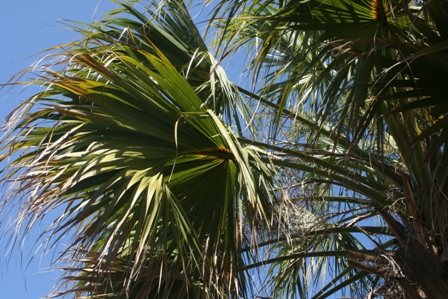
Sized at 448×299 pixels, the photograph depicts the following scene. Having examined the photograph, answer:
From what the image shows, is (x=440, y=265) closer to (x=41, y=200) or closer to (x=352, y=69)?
(x=352, y=69)

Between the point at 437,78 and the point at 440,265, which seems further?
the point at 440,265

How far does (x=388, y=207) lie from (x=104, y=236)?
1.71 m

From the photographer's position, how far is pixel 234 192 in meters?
3.95

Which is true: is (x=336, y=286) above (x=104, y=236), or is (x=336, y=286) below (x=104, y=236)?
below

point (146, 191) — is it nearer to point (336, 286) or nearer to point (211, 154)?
point (211, 154)

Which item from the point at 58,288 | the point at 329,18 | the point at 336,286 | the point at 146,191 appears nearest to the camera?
the point at 329,18

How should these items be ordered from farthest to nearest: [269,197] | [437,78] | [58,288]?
1. [58,288]
2. [269,197]
3. [437,78]

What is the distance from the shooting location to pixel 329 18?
332cm

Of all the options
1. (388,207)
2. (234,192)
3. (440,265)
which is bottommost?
(440,265)

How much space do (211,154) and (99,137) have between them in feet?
1.93

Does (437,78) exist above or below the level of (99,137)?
below

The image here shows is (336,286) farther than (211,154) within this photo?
Yes

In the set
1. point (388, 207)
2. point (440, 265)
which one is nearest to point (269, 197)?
point (388, 207)

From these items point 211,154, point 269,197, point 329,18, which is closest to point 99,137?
point 211,154
